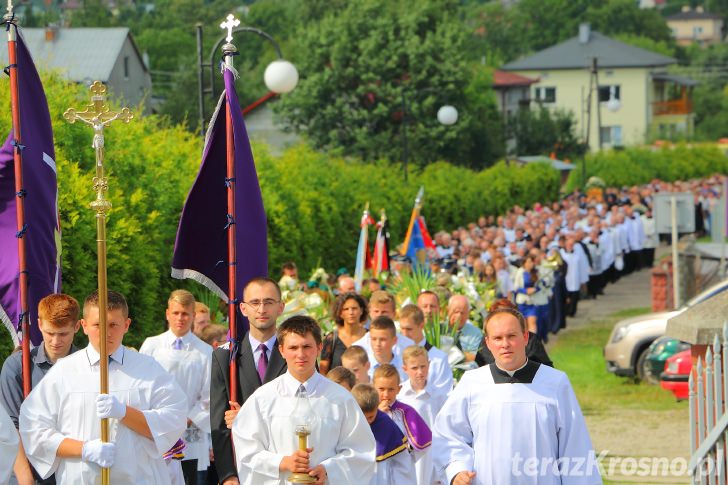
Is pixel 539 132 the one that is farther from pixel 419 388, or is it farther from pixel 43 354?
pixel 43 354

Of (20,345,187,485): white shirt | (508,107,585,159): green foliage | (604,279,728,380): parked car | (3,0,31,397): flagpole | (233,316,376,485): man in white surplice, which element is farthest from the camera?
(508,107,585,159): green foliage

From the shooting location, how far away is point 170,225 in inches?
674

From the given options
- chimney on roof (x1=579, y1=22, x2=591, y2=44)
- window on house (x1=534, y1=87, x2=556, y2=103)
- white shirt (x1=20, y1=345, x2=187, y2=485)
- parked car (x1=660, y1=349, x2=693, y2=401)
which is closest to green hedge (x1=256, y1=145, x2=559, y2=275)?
parked car (x1=660, y1=349, x2=693, y2=401)

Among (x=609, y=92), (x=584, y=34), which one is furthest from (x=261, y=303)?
(x=584, y=34)

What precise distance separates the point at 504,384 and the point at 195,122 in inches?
2143

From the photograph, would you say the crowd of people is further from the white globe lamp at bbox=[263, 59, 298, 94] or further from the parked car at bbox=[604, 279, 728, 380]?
the parked car at bbox=[604, 279, 728, 380]

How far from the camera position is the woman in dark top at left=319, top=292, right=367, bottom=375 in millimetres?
10888

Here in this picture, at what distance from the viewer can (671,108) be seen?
111 m

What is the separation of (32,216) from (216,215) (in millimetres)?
1087

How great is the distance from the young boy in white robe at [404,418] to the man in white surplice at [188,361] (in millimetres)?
1940

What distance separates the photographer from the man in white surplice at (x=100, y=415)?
7191 mm

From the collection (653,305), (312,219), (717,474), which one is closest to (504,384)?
(717,474)

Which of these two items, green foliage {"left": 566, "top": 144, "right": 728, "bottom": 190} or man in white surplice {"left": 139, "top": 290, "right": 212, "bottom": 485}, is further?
green foliage {"left": 566, "top": 144, "right": 728, "bottom": 190}

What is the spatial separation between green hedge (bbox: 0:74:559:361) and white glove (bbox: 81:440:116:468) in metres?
5.45
